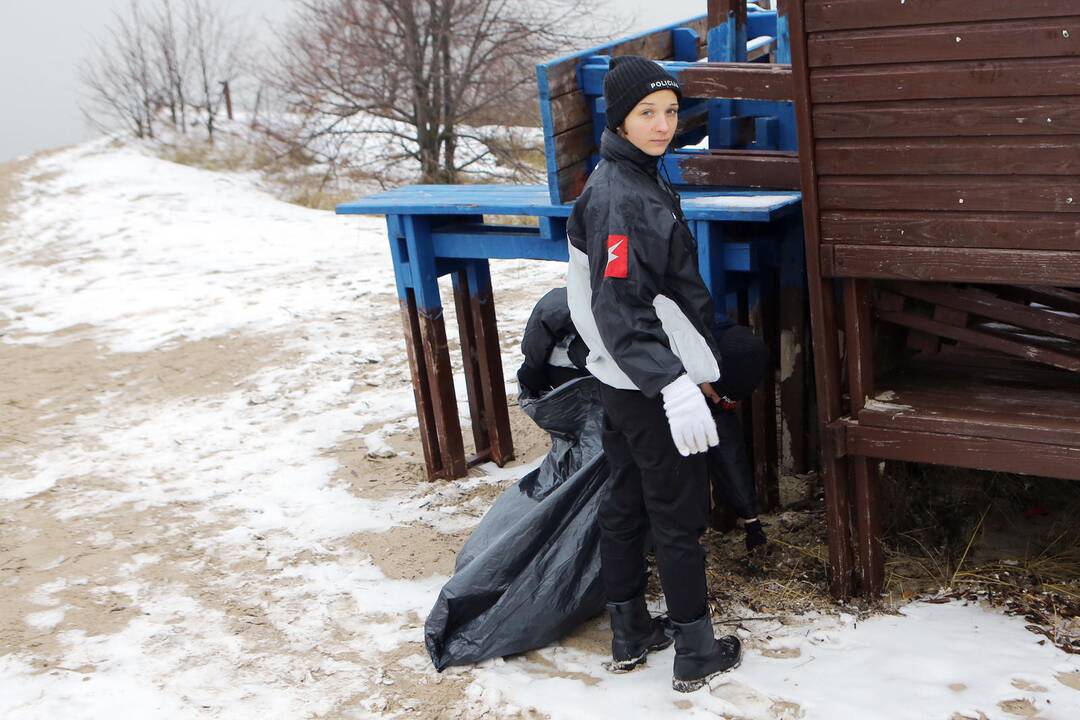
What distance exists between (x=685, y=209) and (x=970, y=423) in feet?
3.73

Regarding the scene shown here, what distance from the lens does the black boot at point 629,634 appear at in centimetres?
328

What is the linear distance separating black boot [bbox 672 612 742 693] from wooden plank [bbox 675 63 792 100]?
1.63m

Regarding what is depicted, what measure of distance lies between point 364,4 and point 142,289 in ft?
26.6

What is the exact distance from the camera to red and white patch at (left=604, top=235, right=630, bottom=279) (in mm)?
2832

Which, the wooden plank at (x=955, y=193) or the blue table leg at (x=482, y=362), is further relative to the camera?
the blue table leg at (x=482, y=362)

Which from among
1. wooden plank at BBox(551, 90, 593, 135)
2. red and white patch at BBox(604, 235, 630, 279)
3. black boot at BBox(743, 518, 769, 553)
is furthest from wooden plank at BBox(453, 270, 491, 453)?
red and white patch at BBox(604, 235, 630, 279)

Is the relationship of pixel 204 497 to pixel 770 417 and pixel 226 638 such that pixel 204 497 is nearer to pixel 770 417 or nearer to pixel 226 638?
pixel 226 638

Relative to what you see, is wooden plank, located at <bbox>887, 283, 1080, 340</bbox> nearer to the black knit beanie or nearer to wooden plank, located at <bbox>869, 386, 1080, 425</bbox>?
wooden plank, located at <bbox>869, 386, 1080, 425</bbox>

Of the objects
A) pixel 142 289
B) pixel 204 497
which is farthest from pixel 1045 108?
pixel 142 289

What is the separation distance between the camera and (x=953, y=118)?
282 centimetres

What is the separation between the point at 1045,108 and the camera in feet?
8.92

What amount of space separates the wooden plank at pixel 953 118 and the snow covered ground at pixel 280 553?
1.46 meters

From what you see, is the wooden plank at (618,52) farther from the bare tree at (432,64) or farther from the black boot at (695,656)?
the bare tree at (432,64)

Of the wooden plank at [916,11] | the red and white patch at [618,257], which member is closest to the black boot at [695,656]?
the red and white patch at [618,257]
